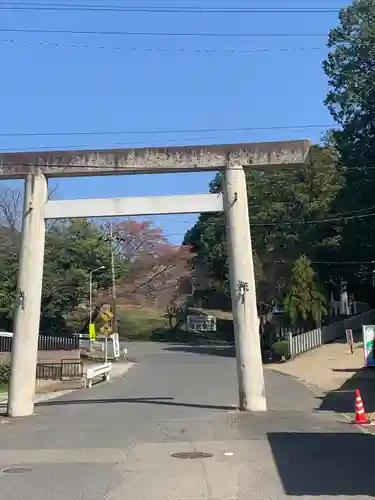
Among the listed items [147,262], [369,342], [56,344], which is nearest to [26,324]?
[369,342]

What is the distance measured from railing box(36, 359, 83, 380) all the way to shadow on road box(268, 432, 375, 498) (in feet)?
83.8

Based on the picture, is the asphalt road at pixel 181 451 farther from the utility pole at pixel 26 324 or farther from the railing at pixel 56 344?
the railing at pixel 56 344

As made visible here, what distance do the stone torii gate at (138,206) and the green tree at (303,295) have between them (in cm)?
3163

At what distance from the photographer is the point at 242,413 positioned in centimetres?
1705

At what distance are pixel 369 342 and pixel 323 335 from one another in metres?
25.0

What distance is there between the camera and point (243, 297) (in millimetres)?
17766

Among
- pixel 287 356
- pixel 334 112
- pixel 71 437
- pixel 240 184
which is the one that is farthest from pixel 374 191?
pixel 71 437

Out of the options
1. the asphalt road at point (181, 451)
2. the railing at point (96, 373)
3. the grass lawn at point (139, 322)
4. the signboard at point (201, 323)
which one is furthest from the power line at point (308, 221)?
the grass lawn at point (139, 322)

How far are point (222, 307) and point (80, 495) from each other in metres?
83.4

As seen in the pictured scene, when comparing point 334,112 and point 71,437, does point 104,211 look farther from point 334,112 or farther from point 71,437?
point 334,112

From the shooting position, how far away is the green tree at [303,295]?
1945 inches

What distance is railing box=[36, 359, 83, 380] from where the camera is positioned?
37188mm

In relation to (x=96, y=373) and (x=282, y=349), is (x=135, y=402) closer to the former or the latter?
(x=96, y=373)

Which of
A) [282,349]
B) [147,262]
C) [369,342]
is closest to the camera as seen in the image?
[369,342]
